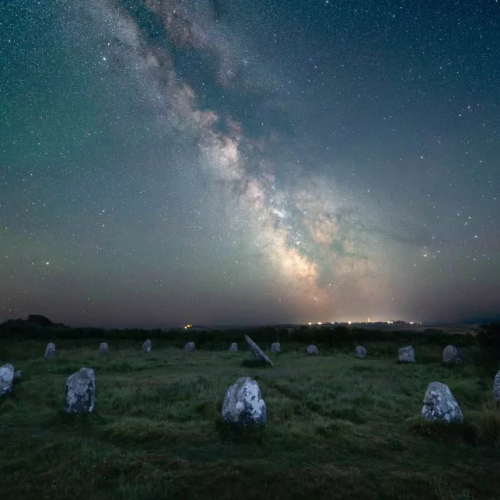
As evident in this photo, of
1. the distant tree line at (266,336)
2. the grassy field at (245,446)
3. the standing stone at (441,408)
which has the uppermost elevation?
the distant tree line at (266,336)

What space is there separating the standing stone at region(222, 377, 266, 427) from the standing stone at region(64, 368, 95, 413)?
16.8 feet

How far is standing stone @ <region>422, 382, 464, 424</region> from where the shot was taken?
11414mm

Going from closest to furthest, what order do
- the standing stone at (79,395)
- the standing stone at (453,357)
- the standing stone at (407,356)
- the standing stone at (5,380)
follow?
the standing stone at (79,395), the standing stone at (5,380), the standing stone at (453,357), the standing stone at (407,356)

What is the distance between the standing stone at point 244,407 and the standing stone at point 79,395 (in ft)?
16.8

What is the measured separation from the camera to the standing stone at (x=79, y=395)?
12.9 meters

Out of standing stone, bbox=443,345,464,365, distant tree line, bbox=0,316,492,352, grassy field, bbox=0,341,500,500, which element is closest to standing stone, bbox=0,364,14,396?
grassy field, bbox=0,341,500,500

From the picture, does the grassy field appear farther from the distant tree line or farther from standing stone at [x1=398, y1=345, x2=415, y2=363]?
the distant tree line

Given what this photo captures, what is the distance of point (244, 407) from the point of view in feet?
36.9

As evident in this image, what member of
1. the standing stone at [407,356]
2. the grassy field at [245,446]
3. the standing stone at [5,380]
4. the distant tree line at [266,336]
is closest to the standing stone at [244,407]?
the grassy field at [245,446]

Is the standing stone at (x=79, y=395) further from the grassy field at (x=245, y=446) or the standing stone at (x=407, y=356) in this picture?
the standing stone at (x=407, y=356)

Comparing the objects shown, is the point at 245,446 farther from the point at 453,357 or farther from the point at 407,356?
the point at 407,356

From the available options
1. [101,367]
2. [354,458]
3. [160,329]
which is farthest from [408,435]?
[160,329]

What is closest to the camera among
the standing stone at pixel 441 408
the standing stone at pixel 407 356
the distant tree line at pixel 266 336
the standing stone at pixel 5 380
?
the standing stone at pixel 441 408

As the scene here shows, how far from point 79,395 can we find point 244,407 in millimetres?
6064
